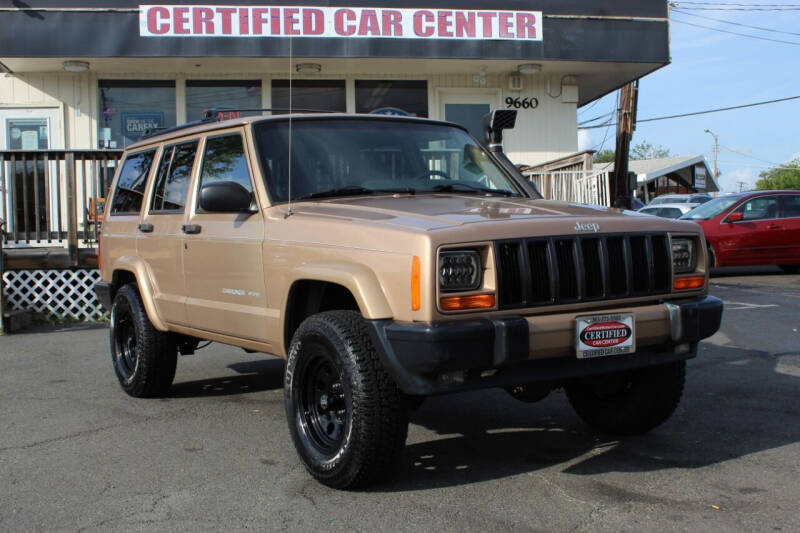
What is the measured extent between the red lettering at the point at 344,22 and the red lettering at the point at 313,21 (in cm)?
22

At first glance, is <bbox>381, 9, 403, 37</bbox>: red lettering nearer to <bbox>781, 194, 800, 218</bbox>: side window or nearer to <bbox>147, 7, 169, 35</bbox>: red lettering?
<bbox>147, 7, 169, 35</bbox>: red lettering

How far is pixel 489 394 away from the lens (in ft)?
20.8

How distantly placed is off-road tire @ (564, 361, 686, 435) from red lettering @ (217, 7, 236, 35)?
1009cm

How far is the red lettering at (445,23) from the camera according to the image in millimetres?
13938

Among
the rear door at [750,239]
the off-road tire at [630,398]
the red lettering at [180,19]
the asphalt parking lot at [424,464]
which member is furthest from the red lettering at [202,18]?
the off-road tire at [630,398]

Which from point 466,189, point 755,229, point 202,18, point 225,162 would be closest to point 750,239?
point 755,229

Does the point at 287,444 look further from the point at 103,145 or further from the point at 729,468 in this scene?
the point at 103,145

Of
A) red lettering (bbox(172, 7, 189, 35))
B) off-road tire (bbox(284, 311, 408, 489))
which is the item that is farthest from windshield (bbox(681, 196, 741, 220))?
off-road tire (bbox(284, 311, 408, 489))

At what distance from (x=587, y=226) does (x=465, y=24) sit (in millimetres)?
10507

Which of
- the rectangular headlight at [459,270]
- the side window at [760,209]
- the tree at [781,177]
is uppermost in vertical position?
the tree at [781,177]

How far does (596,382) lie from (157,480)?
2.47 m

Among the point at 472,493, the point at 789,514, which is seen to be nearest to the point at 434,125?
the point at 472,493

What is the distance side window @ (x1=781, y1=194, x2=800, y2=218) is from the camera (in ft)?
51.1

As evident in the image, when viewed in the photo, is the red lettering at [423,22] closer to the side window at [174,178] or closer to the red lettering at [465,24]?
the red lettering at [465,24]
